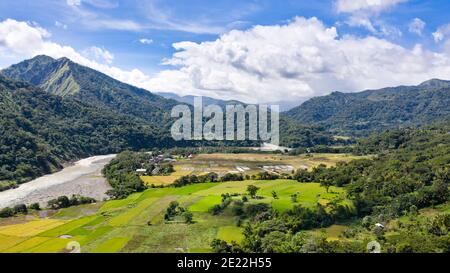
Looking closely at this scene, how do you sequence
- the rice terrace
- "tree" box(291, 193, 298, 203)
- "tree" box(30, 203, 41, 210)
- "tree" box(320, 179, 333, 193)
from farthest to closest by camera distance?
"tree" box(320, 179, 333, 193) → "tree" box(30, 203, 41, 210) → "tree" box(291, 193, 298, 203) → the rice terrace

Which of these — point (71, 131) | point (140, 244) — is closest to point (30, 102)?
point (71, 131)

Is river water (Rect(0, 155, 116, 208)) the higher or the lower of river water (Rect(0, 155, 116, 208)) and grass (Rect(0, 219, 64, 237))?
the higher

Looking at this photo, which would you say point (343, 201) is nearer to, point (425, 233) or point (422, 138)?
point (425, 233)

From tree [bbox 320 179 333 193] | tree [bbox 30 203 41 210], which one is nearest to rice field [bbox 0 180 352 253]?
tree [bbox 320 179 333 193]

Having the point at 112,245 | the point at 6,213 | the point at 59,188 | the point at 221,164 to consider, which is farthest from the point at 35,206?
the point at 221,164

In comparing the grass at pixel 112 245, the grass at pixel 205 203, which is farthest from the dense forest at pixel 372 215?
the grass at pixel 112 245

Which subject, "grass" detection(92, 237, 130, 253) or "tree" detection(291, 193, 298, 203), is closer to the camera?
"grass" detection(92, 237, 130, 253)

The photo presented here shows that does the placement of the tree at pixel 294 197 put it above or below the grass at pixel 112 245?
above

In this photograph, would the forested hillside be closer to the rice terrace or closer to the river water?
the rice terrace

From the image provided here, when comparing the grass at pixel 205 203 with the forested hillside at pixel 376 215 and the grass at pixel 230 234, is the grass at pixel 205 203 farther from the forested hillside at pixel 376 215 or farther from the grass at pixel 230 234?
the forested hillside at pixel 376 215
